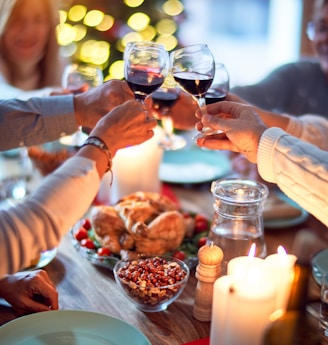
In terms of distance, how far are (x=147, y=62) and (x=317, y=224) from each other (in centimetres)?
81

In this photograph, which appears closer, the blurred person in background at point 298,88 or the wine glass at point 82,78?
the wine glass at point 82,78

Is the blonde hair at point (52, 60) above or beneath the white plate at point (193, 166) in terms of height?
above

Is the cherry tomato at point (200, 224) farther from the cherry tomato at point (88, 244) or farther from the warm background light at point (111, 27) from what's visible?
the warm background light at point (111, 27)

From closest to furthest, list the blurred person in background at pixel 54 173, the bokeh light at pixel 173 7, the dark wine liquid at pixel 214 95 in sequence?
the blurred person in background at pixel 54 173 < the dark wine liquid at pixel 214 95 < the bokeh light at pixel 173 7

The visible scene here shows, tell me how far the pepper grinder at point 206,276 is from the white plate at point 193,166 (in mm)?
891

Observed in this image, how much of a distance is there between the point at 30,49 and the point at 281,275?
7.33ft

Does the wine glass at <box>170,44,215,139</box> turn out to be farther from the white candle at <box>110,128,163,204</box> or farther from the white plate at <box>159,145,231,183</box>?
the white plate at <box>159,145,231,183</box>

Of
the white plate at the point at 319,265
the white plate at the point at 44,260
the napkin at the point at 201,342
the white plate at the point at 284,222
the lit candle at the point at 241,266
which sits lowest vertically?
the white plate at the point at 284,222

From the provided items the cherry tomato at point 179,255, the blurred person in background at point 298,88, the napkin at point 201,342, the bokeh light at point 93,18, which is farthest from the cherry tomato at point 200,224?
the bokeh light at point 93,18

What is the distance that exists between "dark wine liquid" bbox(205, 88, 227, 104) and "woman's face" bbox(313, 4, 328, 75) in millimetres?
1152

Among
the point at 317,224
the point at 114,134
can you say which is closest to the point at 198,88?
the point at 114,134

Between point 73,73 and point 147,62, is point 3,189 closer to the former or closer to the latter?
point 73,73

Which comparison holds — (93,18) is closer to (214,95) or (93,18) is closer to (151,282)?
Answer: (214,95)

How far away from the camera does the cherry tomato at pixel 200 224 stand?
1.67 m
